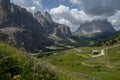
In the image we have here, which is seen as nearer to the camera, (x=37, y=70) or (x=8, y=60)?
(x=8, y=60)

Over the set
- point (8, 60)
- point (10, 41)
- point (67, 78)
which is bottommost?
point (67, 78)

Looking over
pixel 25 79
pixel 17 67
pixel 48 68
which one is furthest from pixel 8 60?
pixel 48 68

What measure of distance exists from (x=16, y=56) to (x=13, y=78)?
2251 mm

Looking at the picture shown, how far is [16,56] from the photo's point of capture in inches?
553

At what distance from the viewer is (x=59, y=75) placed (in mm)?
14797

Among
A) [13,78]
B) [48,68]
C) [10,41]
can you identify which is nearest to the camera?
[13,78]

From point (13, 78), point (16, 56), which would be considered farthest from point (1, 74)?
point (16, 56)

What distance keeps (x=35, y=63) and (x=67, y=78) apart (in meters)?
1.80

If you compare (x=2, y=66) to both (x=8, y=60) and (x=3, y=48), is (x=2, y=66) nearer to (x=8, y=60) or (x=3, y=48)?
(x=8, y=60)

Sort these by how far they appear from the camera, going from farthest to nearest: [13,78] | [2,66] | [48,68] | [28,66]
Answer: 1. [48,68]
2. [28,66]
3. [2,66]
4. [13,78]

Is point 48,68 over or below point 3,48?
below

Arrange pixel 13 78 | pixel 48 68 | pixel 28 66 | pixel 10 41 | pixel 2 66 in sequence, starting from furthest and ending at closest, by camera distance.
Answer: pixel 10 41, pixel 48 68, pixel 28 66, pixel 2 66, pixel 13 78

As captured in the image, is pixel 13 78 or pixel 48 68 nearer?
pixel 13 78

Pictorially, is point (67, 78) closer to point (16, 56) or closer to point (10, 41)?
point (16, 56)
